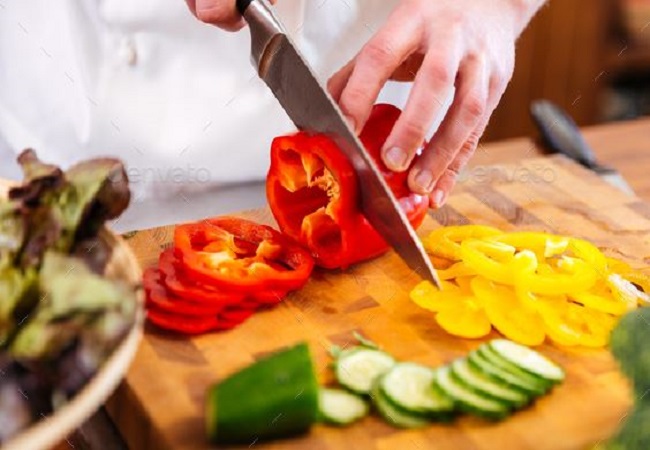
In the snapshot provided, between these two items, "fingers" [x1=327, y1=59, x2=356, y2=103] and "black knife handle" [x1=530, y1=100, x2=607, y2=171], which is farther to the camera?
"black knife handle" [x1=530, y1=100, x2=607, y2=171]

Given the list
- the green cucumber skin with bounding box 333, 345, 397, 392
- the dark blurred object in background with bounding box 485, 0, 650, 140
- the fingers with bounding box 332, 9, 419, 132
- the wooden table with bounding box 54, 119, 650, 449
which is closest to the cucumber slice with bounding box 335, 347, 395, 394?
the green cucumber skin with bounding box 333, 345, 397, 392

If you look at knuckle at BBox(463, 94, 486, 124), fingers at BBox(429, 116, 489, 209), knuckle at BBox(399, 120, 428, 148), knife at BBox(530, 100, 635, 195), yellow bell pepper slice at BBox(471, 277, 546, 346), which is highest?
knuckle at BBox(399, 120, 428, 148)

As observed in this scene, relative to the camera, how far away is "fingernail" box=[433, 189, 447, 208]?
4.65 ft

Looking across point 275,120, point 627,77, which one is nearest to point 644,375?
Answer: point 275,120

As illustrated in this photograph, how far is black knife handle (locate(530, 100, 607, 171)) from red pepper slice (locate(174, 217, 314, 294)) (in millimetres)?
617

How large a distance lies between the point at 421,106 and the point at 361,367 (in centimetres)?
35

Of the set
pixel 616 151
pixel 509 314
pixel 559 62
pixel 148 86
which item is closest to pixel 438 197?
pixel 509 314

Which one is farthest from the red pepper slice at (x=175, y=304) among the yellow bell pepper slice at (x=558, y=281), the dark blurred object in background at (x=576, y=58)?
the dark blurred object in background at (x=576, y=58)

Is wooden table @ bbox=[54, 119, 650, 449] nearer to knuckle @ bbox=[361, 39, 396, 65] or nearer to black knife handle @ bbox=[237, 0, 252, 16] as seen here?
knuckle @ bbox=[361, 39, 396, 65]

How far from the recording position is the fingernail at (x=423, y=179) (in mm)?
1340

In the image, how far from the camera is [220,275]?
123cm

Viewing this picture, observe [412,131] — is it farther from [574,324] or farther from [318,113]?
[574,324]

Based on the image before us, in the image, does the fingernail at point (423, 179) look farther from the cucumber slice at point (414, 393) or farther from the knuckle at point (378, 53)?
the cucumber slice at point (414, 393)

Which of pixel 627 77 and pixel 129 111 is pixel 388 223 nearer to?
pixel 129 111
